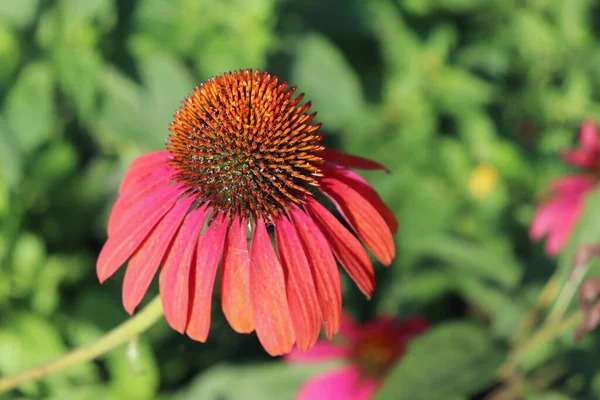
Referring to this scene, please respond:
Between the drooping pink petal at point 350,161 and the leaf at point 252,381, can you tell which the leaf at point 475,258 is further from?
the drooping pink petal at point 350,161

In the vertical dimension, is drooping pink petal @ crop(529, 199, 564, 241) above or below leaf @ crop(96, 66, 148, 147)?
below

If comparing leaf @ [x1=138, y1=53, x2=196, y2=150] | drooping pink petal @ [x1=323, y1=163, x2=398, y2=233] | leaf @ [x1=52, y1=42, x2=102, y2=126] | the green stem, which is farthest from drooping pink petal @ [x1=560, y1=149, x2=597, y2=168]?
leaf @ [x1=52, y1=42, x2=102, y2=126]

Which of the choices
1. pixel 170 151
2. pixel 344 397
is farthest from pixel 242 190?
pixel 344 397

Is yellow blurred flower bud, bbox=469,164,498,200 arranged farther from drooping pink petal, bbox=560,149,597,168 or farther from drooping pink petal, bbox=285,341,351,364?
drooping pink petal, bbox=285,341,351,364

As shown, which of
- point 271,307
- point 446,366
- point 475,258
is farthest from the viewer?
point 475,258

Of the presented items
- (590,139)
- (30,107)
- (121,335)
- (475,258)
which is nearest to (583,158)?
(590,139)

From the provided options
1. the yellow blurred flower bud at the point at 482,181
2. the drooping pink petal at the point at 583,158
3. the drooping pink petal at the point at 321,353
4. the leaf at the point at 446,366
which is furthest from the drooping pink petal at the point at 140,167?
the yellow blurred flower bud at the point at 482,181

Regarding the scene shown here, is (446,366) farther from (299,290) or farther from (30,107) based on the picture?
(30,107)
